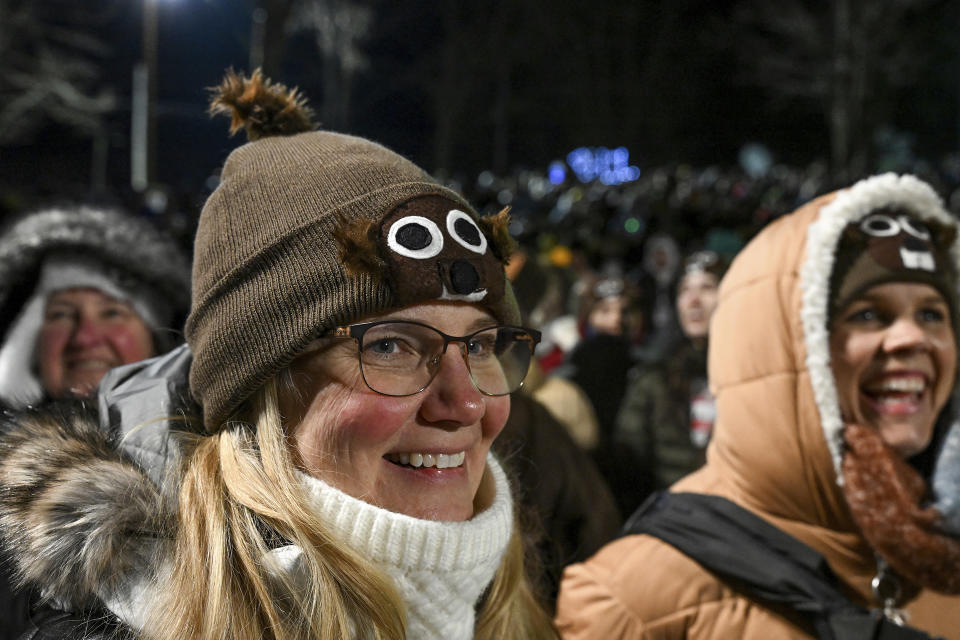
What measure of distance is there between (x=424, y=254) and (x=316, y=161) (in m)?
0.30

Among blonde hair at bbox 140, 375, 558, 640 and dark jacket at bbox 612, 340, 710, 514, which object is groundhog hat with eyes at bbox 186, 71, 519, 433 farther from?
dark jacket at bbox 612, 340, 710, 514

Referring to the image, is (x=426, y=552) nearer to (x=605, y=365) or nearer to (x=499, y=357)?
(x=499, y=357)

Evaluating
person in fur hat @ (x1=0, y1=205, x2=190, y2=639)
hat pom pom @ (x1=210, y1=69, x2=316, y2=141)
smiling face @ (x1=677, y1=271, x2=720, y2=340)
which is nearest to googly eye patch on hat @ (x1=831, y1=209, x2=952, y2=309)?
hat pom pom @ (x1=210, y1=69, x2=316, y2=141)

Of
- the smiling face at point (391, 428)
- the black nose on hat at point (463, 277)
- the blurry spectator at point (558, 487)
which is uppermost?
the black nose on hat at point (463, 277)

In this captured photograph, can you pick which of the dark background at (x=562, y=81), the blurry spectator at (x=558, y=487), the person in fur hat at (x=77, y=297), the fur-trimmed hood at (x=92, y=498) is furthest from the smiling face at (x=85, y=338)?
the dark background at (x=562, y=81)

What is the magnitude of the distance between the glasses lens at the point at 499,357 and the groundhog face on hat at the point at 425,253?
79 millimetres

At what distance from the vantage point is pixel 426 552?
55.1 inches

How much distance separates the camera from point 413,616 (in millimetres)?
1450

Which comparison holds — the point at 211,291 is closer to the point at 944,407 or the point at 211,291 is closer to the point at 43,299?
the point at 43,299

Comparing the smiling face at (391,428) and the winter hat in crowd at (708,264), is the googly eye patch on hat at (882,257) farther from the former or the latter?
the winter hat in crowd at (708,264)

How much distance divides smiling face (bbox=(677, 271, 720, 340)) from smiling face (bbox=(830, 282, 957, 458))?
2.80 meters

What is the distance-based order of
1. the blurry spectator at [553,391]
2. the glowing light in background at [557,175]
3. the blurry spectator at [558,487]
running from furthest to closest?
1. the glowing light in background at [557,175]
2. the blurry spectator at [553,391]
3. the blurry spectator at [558,487]

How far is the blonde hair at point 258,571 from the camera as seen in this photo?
1.30 m

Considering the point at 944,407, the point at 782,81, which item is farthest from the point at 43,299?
the point at 782,81
